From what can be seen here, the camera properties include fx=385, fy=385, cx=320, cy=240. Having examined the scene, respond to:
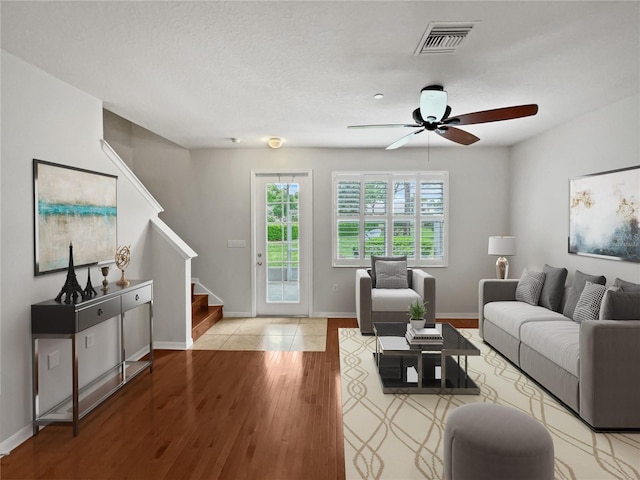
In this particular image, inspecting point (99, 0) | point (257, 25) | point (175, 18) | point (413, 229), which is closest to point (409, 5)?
point (257, 25)

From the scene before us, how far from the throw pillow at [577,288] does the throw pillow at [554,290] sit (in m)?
0.16

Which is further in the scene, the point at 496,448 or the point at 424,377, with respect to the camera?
the point at 424,377

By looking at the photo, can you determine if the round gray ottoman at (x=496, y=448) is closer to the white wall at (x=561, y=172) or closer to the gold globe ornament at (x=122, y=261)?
the white wall at (x=561, y=172)

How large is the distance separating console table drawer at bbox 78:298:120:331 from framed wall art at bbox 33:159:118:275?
438 mm

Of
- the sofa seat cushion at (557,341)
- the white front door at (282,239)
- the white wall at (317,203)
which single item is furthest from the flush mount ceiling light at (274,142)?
the sofa seat cushion at (557,341)

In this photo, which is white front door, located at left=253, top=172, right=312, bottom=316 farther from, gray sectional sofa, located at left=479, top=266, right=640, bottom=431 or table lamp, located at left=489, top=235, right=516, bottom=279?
gray sectional sofa, located at left=479, top=266, right=640, bottom=431

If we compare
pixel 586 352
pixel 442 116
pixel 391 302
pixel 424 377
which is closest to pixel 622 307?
pixel 586 352

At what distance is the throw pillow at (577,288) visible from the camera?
11.9ft

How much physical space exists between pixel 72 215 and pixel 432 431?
3.22 m

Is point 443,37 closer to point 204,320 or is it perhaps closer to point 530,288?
point 530,288

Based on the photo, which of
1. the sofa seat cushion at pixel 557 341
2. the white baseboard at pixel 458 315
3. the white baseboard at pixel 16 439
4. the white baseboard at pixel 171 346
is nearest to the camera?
the white baseboard at pixel 16 439

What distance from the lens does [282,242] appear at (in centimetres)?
597

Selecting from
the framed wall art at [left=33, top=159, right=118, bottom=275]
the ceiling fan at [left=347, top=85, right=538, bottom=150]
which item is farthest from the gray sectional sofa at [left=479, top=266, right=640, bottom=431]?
the framed wall art at [left=33, top=159, right=118, bottom=275]

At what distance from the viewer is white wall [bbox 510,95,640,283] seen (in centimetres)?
361
